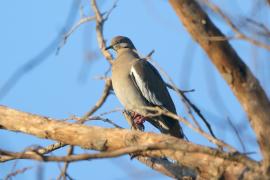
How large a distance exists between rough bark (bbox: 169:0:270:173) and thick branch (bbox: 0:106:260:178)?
0.68 m

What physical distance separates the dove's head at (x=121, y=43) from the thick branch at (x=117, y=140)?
295 centimetres

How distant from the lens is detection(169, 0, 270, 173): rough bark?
395cm

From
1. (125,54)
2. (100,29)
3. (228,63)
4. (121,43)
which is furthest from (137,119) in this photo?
(228,63)

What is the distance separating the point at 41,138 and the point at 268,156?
8.70 feet

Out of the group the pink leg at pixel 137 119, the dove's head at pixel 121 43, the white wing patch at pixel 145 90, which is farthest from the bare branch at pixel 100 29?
the dove's head at pixel 121 43

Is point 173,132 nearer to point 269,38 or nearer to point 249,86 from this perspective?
point 249,86

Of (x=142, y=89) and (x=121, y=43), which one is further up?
(x=121, y=43)

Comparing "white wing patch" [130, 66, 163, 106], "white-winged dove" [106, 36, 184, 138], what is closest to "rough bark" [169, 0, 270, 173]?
"white-winged dove" [106, 36, 184, 138]

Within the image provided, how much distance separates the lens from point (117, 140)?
5.92 meters

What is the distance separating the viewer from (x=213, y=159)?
523 cm

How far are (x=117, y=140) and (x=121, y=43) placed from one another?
3.58 m

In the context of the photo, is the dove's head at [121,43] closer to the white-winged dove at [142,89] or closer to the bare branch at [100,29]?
the white-winged dove at [142,89]

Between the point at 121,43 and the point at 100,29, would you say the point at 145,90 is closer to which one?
the point at 100,29

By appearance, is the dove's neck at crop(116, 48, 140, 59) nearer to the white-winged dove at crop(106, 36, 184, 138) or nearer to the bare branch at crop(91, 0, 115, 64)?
the white-winged dove at crop(106, 36, 184, 138)
